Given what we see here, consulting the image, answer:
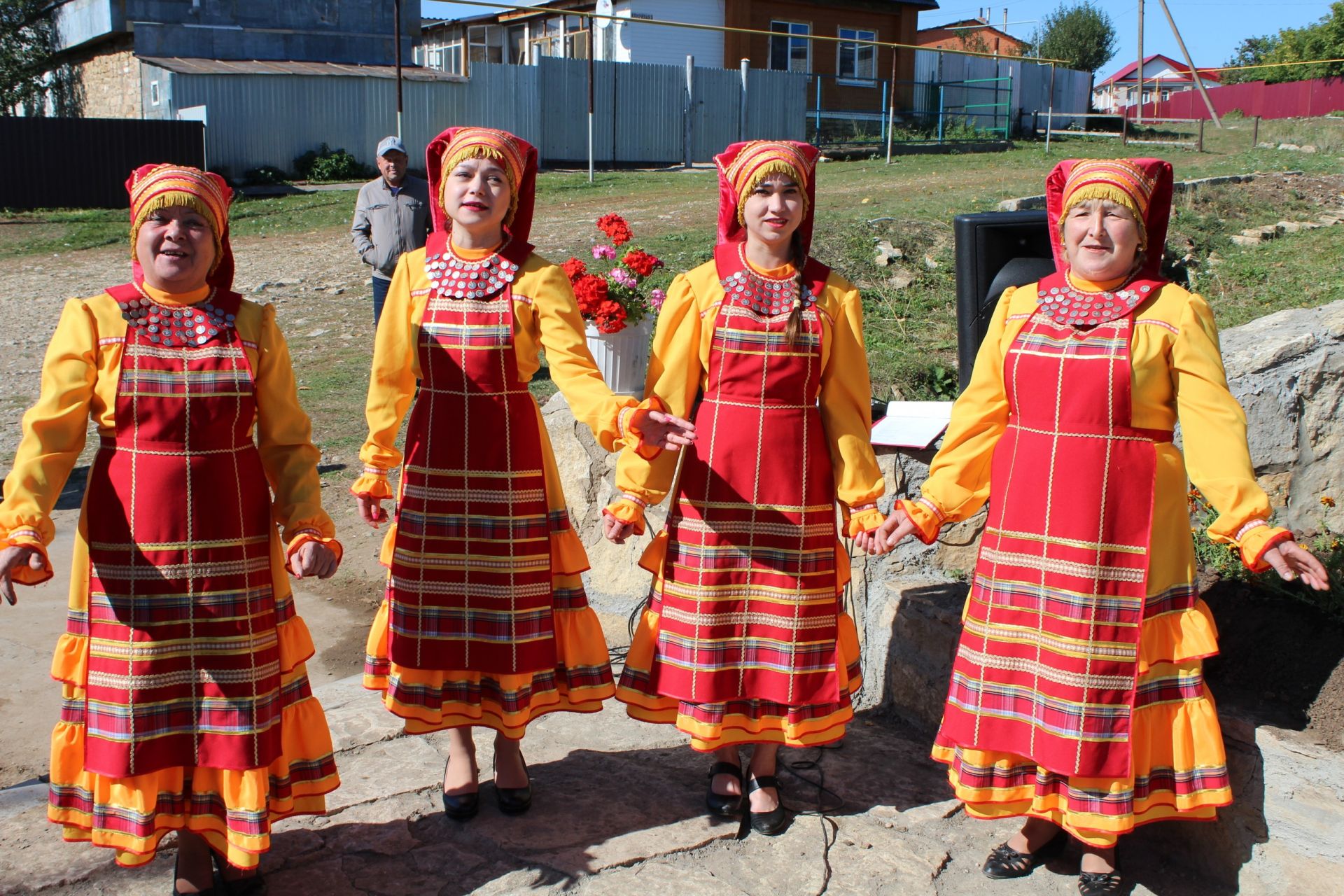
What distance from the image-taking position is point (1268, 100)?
43.0 meters

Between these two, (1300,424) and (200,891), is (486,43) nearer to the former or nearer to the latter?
(1300,424)

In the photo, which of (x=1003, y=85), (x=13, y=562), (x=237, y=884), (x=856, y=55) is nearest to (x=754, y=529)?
(x=237, y=884)

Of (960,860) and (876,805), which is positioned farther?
(876,805)

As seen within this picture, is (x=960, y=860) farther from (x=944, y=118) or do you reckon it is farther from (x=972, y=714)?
(x=944, y=118)

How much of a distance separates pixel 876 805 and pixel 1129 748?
0.98 meters

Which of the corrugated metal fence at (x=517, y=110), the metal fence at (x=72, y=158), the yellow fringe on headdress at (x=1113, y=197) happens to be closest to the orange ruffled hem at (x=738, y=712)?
the yellow fringe on headdress at (x=1113, y=197)

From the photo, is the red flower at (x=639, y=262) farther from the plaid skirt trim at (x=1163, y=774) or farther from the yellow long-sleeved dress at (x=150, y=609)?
the plaid skirt trim at (x=1163, y=774)

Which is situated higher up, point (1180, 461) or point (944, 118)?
point (944, 118)

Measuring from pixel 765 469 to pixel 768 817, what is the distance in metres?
1.03

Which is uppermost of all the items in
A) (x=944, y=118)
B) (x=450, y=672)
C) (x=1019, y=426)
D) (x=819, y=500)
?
(x=944, y=118)

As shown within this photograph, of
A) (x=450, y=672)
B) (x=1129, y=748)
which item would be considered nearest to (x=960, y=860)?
(x=1129, y=748)

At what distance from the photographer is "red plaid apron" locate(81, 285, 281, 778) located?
281 centimetres

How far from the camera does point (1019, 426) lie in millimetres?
3068

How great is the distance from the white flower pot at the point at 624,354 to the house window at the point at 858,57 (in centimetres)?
2552
